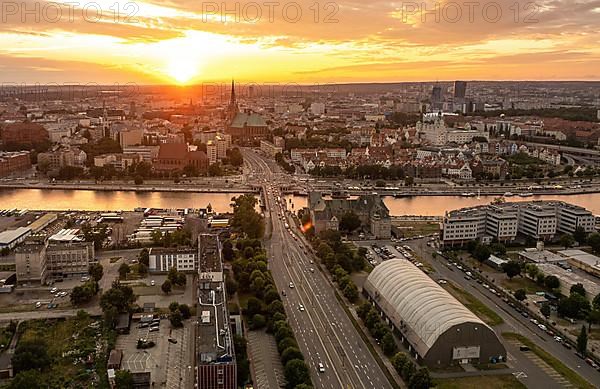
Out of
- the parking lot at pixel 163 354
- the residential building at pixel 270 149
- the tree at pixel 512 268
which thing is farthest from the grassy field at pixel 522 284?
the residential building at pixel 270 149

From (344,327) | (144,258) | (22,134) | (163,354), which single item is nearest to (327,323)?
(344,327)

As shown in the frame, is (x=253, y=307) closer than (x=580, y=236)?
Yes

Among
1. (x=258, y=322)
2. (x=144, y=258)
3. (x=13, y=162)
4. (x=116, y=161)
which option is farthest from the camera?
(x=116, y=161)

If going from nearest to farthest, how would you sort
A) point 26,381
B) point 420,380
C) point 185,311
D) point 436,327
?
1. point 26,381
2. point 420,380
3. point 436,327
4. point 185,311

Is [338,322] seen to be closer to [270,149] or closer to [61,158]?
[61,158]

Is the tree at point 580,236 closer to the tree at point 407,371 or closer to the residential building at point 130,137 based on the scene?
the tree at point 407,371

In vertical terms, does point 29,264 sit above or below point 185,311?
above

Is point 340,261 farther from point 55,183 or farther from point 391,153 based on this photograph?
point 391,153

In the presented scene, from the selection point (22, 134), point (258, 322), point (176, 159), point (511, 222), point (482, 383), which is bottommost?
point (482, 383)
